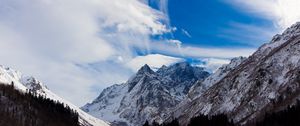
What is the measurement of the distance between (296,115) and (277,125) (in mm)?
8864

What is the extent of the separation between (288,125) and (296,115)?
Result: 5.11m

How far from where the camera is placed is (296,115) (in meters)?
191

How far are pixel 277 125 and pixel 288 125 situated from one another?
21.3 ft

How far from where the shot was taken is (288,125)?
190000 mm

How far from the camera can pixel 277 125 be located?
196 metres
